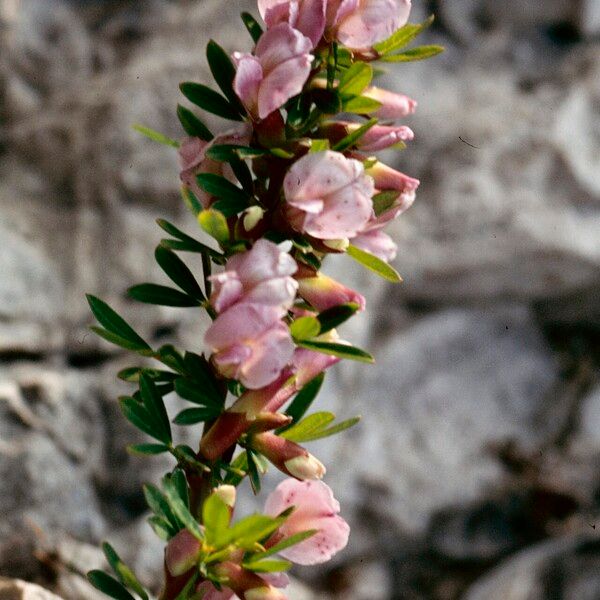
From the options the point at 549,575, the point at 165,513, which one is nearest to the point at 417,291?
the point at 549,575

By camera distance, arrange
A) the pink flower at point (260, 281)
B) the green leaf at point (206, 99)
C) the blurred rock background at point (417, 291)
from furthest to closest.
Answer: the blurred rock background at point (417, 291), the green leaf at point (206, 99), the pink flower at point (260, 281)

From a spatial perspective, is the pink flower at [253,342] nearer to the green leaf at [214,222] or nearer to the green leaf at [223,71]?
the green leaf at [214,222]

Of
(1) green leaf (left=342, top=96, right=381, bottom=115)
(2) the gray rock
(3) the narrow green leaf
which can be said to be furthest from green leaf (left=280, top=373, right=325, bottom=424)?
(2) the gray rock

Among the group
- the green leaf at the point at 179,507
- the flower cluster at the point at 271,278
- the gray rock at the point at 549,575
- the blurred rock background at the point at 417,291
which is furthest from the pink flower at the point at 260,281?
the gray rock at the point at 549,575

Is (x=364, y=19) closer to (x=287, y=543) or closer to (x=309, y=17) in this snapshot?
(x=309, y=17)

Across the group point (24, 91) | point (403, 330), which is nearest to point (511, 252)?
point (403, 330)

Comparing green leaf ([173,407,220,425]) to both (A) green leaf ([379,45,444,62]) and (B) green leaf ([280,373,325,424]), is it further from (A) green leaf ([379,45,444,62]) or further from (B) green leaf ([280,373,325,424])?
(A) green leaf ([379,45,444,62])
